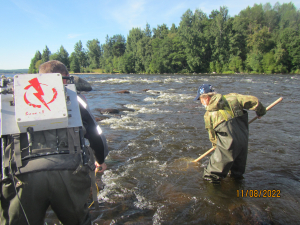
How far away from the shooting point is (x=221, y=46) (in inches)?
2302

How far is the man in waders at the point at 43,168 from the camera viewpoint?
1.66m

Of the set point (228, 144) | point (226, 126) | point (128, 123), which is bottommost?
point (128, 123)

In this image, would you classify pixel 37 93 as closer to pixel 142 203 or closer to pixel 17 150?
pixel 17 150

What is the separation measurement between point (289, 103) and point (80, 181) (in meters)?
13.8

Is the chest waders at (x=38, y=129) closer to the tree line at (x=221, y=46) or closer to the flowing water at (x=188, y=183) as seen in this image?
the flowing water at (x=188, y=183)

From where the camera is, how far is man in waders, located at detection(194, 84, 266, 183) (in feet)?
11.0

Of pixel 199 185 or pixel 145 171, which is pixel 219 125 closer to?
pixel 199 185

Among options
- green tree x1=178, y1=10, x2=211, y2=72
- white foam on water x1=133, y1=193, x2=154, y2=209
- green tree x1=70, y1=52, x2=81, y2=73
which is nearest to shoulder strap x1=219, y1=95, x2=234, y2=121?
white foam on water x1=133, y1=193, x2=154, y2=209

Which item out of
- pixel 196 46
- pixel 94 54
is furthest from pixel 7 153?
pixel 94 54

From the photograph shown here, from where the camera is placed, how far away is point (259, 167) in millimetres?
4664
